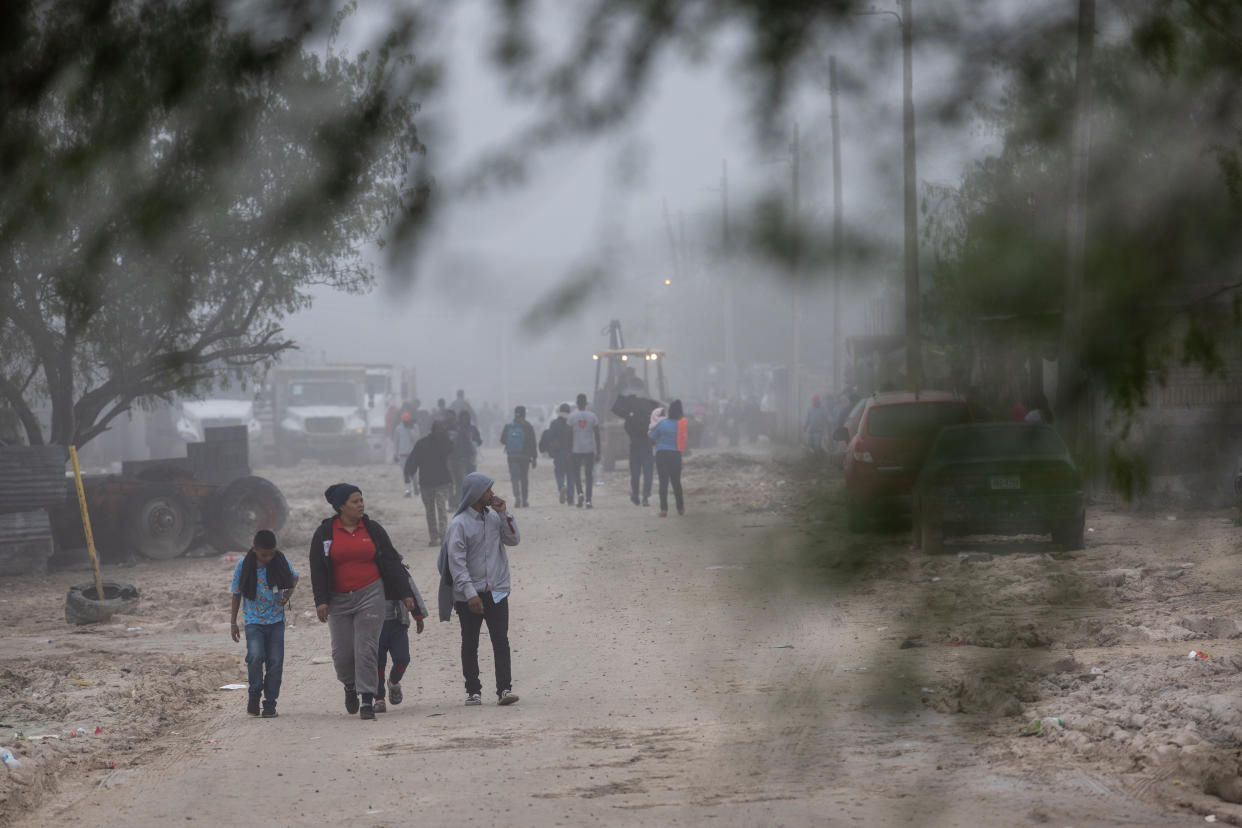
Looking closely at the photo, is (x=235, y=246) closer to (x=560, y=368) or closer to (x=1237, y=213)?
(x=560, y=368)

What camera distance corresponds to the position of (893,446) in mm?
2424

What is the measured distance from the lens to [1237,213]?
219 cm

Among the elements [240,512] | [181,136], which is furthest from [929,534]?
[240,512]

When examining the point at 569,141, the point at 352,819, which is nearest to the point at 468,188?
the point at 569,141

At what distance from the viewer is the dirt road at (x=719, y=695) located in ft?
7.58

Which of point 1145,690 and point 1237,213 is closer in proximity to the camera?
point 1237,213

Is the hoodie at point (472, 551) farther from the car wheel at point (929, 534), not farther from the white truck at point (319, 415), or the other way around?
the white truck at point (319, 415)

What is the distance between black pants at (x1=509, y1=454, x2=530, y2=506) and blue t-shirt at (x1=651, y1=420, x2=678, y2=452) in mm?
3967

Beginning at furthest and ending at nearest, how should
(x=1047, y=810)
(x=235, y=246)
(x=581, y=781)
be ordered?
(x=581, y=781) → (x=1047, y=810) → (x=235, y=246)

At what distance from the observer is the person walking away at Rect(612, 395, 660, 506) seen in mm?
22656

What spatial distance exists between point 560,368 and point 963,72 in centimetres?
71

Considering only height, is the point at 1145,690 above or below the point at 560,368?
below

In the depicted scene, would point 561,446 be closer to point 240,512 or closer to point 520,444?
point 520,444

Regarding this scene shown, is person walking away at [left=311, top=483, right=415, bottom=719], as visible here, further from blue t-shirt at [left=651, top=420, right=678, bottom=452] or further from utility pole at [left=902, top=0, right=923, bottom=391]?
blue t-shirt at [left=651, top=420, right=678, bottom=452]
